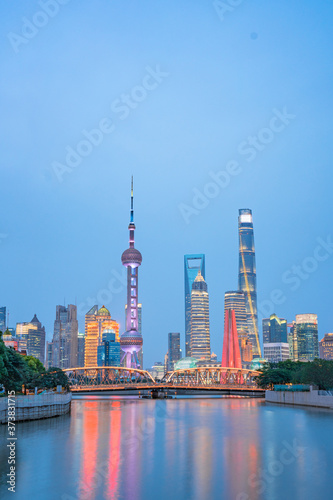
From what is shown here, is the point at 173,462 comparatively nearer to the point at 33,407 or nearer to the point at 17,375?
the point at 33,407

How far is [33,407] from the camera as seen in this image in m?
67.8

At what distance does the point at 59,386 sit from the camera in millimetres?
109438

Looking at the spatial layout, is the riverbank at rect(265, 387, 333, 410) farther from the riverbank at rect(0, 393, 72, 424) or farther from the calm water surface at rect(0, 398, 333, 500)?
the riverbank at rect(0, 393, 72, 424)

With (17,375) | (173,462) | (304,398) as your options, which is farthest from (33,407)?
(304,398)

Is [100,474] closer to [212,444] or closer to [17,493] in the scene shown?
[17,493]

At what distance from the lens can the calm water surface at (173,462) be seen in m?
33.1

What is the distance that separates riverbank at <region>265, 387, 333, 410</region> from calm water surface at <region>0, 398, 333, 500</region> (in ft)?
83.4

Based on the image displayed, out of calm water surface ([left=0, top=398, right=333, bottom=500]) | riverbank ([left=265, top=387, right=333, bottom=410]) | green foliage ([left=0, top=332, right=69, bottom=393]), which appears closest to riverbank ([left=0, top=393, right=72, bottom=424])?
calm water surface ([left=0, top=398, right=333, bottom=500])

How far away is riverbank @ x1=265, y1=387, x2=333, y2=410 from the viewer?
94.3 metres

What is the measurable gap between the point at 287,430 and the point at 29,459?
32.1m

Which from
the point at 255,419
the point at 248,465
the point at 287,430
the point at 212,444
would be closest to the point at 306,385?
the point at 255,419

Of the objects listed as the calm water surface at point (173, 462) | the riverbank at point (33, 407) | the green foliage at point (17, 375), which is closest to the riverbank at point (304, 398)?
the calm water surface at point (173, 462)

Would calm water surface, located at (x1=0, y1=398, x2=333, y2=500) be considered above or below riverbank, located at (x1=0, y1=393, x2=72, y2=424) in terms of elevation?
below

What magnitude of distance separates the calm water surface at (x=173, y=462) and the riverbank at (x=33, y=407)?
53.9 inches
